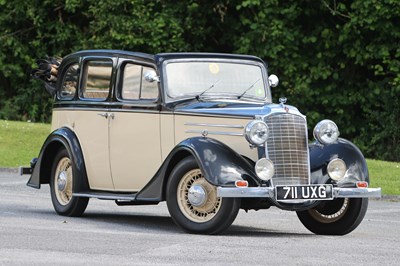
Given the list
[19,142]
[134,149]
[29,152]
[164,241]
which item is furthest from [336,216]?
[19,142]

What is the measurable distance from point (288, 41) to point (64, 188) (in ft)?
60.7

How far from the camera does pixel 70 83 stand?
15398mm

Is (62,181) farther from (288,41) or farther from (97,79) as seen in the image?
(288,41)

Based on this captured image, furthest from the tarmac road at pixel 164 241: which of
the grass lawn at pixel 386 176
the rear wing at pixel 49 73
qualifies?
the grass lawn at pixel 386 176

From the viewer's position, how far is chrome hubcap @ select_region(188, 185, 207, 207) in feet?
41.2

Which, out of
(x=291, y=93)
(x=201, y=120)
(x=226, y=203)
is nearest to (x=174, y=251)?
(x=226, y=203)

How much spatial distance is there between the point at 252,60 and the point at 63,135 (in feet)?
7.87

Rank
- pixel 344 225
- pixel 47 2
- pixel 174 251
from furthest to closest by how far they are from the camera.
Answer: pixel 47 2 < pixel 344 225 < pixel 174 251

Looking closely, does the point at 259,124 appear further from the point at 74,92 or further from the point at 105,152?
the point at 74,92

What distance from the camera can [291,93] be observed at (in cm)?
3266

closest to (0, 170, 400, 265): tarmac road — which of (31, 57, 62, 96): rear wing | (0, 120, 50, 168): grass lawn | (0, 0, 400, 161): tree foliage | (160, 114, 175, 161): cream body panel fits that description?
(160, 114, 175, 161): cream body panel

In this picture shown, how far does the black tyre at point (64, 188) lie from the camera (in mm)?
14609

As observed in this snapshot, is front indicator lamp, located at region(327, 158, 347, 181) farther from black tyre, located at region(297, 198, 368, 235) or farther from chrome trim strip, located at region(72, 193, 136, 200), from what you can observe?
chrome trim strip, located at region(72, 193, 136, 200)

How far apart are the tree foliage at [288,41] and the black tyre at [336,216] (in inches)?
681
